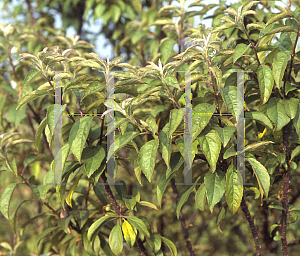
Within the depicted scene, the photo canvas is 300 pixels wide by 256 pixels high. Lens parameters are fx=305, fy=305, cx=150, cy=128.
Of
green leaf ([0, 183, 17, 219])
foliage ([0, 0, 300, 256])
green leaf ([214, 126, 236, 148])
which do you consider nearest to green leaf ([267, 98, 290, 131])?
foliage ([0, 0, 300, 256])

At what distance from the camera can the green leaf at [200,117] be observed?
101 centimetres

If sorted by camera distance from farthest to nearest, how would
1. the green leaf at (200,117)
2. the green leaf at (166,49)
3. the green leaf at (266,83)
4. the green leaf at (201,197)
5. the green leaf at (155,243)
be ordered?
the green leaf at (166,49) → the green leaf at (155,243) → the green leaf at (201,197) → the green leaf at (266,83) → the green leaf at (200,117)

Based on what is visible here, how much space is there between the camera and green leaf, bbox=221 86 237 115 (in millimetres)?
1078

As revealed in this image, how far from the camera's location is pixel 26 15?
3691 millimetres

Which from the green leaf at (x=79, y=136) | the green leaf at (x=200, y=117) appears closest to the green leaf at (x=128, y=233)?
the green leaf at (x=79, y=136)

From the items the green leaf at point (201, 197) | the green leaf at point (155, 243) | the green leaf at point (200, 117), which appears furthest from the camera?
the green leaf at point (155, 243)

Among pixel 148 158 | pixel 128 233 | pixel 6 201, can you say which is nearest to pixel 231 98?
pixel 148 158

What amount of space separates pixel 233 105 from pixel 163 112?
650 mm

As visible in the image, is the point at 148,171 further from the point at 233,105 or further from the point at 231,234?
the point at 231,234

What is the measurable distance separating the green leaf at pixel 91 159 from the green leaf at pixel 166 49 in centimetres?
76

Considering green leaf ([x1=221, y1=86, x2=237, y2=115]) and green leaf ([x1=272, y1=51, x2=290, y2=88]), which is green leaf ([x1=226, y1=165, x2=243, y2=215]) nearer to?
green leaf ([x1=221, y1=86, x2=237, y2=115])

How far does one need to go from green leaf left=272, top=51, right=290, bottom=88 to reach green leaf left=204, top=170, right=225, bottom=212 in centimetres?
40

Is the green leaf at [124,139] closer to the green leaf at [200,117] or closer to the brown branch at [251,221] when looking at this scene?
the green leaf at [200,117]

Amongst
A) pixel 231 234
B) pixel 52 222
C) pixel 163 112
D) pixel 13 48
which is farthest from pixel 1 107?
pixel 231 234
